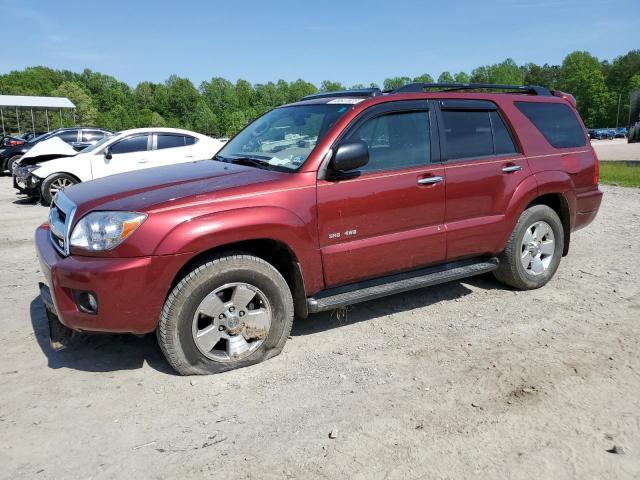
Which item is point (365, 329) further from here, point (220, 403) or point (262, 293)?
point (220, 403)

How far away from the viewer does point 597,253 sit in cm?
623

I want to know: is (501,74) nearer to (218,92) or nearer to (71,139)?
(218,92)

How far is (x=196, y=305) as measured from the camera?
3.30 meters

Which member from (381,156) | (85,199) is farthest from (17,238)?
(381,156)

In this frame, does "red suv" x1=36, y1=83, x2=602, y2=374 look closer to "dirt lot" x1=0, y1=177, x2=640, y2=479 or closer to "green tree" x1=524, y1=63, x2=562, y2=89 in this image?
"dirt lot" x1=0, y1=177, x2=640, y2=479

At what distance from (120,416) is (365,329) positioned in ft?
6.40

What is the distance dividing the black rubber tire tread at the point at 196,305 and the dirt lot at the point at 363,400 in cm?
10

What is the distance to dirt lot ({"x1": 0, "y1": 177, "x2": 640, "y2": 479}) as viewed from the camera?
8.34 ft

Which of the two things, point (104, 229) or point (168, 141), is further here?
point (168, 141)

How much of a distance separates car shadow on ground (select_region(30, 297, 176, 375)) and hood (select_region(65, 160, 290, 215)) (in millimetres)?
1105

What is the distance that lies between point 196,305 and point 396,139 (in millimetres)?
2008

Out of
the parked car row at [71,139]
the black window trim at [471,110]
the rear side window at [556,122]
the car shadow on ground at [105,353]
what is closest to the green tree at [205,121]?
the parked car row at [71,139]

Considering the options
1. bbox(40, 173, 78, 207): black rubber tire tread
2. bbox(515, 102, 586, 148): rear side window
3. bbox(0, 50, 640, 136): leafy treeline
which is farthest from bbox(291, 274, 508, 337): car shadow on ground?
bbox(0, 50, 640, 136): leafy treeline

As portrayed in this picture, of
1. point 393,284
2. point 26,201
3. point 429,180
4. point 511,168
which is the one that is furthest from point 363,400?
point 26,201
